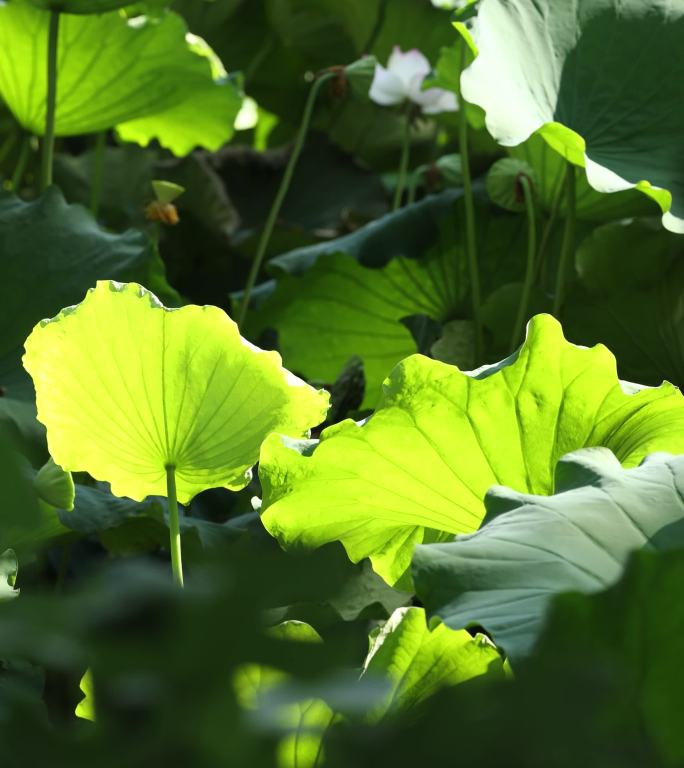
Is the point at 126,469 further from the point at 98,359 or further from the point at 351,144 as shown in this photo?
the point at 351,144

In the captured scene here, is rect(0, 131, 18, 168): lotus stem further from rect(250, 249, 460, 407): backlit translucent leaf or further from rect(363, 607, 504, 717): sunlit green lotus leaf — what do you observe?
rect(363, 607, 504, 717): sunlit green lotus leaf

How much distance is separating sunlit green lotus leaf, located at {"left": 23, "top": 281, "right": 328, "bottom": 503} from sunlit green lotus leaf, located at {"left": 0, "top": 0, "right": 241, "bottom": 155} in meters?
0.73

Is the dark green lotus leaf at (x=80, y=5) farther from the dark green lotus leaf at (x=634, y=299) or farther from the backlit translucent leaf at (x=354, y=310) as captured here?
the dark green lotus leaf at (x=634, y=299)

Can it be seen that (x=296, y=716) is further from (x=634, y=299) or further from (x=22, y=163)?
(x=22, y=163)

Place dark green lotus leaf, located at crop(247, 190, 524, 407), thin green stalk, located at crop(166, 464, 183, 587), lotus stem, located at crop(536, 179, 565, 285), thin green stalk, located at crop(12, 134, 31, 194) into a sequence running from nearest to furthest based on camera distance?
thin green stalk, located at crop(166, 464, 183, 587)
lotus stem, located at crop(536, 179, 565, 285)
dark green lotus leaf, located at crop(247, 190, 524, 407)
thin green stalk, located at crop(12, 134, 31, 194)

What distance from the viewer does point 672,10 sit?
3.76ft

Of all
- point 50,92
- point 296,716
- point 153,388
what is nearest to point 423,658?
point 296,716

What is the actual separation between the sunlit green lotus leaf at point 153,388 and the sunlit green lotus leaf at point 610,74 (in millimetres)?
485

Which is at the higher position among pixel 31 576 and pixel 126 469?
pixel 126 469

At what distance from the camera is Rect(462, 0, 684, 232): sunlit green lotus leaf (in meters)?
1.08

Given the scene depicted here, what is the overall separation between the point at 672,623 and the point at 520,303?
0.82 m

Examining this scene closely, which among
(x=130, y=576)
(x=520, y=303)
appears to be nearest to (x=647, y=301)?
(x=520, y=303)

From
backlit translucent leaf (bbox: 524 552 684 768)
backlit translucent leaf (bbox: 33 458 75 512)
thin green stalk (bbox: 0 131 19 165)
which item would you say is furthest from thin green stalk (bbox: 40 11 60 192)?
backlit translucent leaf (bbox: 524 552 684 768)

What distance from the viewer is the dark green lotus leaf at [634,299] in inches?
44.9
